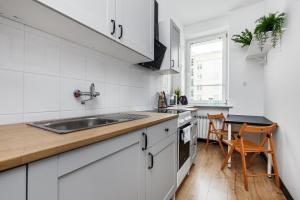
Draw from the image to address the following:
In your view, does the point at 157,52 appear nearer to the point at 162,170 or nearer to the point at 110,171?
the point at 162,170

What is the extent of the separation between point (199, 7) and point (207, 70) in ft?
4.76

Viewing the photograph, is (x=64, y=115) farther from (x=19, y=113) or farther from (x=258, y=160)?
(x=258, y=160)

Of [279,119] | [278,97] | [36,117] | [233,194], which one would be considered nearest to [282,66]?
[278,97]

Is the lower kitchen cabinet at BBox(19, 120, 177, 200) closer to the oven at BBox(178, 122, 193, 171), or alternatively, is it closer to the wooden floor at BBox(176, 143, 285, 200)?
the oven at BBox(178, 122, 193, 171)

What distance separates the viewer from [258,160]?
2689 millimetres

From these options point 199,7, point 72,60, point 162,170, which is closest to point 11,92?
point 72,60

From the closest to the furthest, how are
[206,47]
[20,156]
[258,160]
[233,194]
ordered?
[20,156] → [233,194] → [258,160] → [206,47]

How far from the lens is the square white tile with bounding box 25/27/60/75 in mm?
961

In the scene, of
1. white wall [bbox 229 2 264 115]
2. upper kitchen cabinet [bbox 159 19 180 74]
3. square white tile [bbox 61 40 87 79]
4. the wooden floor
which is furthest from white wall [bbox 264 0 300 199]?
square white tile [bbox 61 40 87 79]

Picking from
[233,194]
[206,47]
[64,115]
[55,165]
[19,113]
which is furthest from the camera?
[206,47]

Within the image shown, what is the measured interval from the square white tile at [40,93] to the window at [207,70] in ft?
11.4

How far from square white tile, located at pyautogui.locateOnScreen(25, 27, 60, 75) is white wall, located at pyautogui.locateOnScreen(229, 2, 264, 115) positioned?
10.7 feet

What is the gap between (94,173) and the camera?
2.26ft

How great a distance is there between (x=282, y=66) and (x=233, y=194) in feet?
5.52
